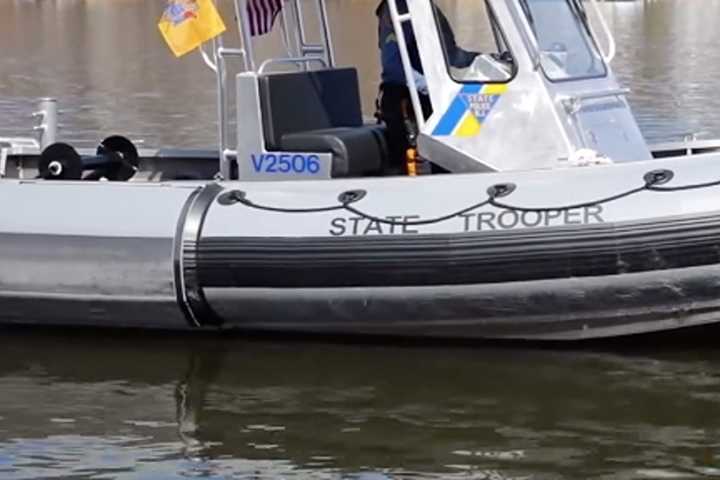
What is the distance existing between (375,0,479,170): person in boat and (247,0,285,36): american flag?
579 mm

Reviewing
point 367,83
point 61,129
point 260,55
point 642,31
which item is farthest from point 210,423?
point 642,31

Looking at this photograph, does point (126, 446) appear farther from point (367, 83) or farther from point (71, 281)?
point (367, 83)

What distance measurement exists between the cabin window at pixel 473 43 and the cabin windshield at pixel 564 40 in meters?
0.19

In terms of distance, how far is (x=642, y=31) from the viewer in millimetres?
38156

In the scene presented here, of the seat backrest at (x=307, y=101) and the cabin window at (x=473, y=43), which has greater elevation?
the cabin window at (x=473, y=43)

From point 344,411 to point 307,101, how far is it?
2.15 m

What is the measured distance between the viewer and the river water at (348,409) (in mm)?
6691

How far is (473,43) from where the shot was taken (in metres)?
8.56

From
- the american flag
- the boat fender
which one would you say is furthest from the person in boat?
the boat fender

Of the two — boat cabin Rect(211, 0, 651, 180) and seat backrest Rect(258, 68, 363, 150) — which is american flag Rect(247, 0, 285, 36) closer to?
boat cabin Rect(211, 0, 651, 180)

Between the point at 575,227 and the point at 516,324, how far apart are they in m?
0.59

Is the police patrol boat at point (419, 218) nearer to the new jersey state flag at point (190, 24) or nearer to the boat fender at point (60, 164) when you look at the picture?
the boat fender at point (60, 164)

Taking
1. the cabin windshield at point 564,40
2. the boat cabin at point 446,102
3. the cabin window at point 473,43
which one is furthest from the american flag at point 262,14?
the cabin windshield at point 564,40

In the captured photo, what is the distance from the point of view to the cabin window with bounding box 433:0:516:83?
839 centimetres
